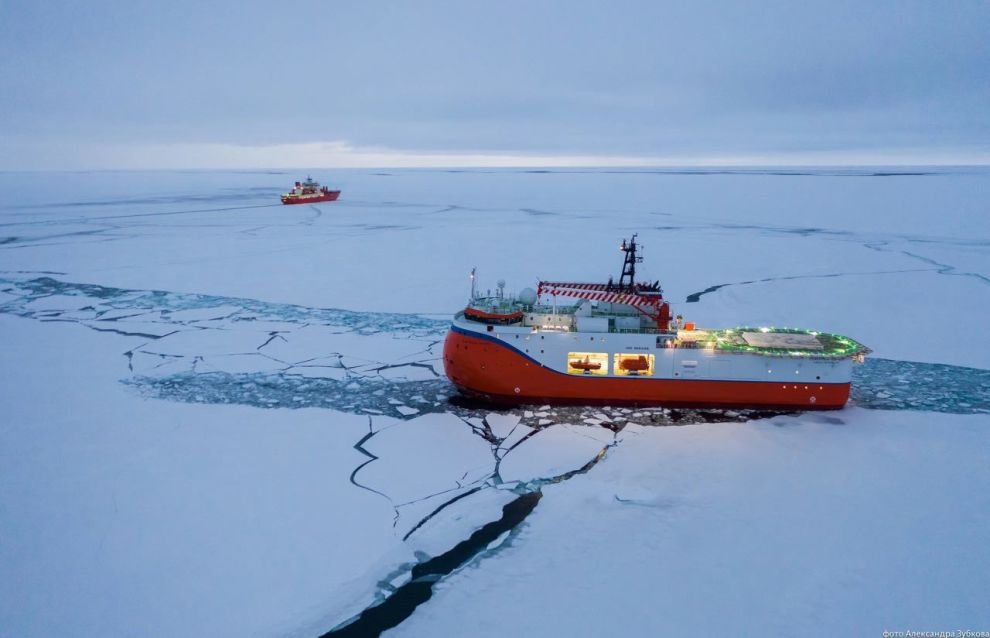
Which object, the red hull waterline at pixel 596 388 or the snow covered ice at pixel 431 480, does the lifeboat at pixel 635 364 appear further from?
the snow covered ice at pixel 431 480

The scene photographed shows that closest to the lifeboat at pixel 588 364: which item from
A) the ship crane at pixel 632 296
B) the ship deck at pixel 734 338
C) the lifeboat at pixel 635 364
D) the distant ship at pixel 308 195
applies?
the lifeboat at pixel 635 364

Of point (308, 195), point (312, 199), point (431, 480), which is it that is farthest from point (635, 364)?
point (308, 195)

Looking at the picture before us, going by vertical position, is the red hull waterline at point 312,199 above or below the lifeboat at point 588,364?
above

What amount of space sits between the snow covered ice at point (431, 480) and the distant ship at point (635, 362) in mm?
570

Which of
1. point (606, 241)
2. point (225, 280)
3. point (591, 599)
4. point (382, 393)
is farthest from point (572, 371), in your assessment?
point (606, 241)

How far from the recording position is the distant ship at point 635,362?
37.0 feet

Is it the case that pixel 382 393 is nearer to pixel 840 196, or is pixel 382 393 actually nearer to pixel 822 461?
pixel 822 461

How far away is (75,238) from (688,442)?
116 ft

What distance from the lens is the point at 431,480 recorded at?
349 inches

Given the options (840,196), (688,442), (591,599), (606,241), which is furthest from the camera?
(840,196)

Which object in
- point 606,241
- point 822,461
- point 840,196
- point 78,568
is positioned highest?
point 840,196

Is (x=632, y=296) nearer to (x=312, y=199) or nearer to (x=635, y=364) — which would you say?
(x=635, y=364)

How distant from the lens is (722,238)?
32188 millimetres

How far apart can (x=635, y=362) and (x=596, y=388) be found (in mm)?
959
